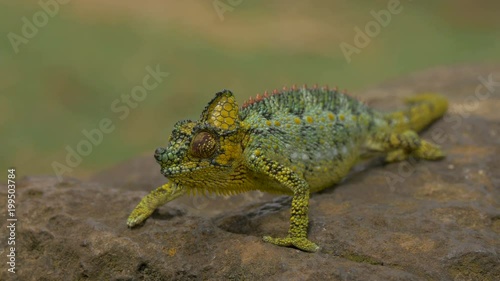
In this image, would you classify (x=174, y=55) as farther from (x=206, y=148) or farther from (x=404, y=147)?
(x=206, y=148)

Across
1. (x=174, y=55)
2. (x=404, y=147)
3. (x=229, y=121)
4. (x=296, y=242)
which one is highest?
(x=174, y=55)

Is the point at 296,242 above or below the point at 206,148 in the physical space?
below

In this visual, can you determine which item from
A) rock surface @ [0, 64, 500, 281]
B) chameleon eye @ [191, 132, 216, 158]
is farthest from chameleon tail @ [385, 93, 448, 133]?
chameleon eye @ [191, 132, 216, 158]

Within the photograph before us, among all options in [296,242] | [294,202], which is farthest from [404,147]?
[296,242]

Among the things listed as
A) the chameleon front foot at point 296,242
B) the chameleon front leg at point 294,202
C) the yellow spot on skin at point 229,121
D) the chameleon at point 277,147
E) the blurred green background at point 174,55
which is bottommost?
the chameleon front foot at point 296,242

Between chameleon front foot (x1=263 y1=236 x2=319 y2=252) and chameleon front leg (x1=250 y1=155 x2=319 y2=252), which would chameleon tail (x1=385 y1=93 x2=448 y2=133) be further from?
chameleon front foot (x1=263 y1=236 x2=319 y2=252)

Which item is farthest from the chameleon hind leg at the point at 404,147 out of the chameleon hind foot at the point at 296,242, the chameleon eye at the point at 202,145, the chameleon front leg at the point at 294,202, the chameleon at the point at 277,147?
the chameleon eye at the point at 202,145

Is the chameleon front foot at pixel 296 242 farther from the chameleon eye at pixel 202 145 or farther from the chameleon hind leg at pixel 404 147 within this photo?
the chameleon hind leg at pixel 404 147
